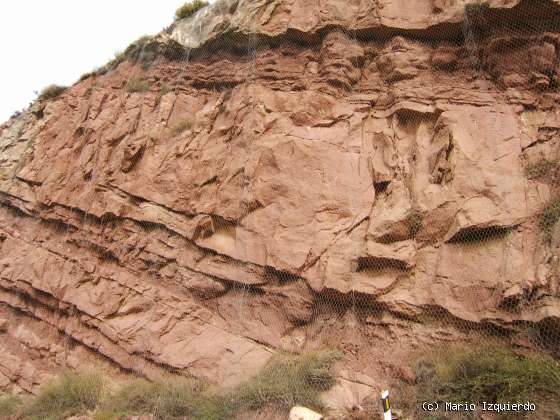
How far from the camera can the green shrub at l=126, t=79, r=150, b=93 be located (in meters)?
8.64

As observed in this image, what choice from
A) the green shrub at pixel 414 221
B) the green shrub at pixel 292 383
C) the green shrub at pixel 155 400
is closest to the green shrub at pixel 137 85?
the green shrub at pixel 155 400

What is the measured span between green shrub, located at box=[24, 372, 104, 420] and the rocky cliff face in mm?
426

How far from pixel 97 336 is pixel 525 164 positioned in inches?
288

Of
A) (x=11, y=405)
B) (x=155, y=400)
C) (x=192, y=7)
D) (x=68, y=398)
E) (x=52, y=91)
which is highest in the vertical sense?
(x=192, y=7)

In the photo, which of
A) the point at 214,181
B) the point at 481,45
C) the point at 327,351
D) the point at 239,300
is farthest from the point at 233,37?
the point at 327,351

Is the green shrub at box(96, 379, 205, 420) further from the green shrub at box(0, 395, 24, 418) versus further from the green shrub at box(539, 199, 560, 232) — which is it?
the green shrub at box(539, 199, 560, 232)

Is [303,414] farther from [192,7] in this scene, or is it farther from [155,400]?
[192,7]

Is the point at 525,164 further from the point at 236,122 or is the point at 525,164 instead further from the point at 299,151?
the point at 236,122

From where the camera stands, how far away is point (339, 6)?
22.0 ft

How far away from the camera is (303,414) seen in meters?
4.14

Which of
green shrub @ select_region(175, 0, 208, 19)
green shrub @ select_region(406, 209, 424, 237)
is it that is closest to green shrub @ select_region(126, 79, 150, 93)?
green shrub @ select_region(175, 0, 208, 19)

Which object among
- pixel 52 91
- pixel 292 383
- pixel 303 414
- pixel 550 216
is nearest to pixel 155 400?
pixel 292 383

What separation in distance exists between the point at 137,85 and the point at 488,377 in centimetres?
888

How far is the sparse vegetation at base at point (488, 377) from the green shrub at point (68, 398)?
15.9ft
